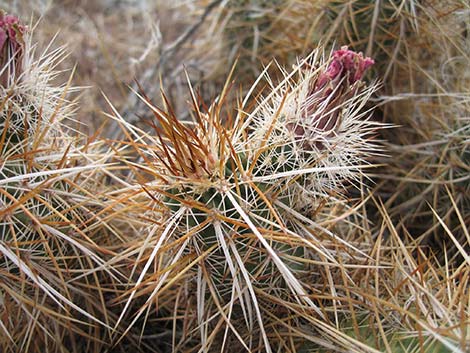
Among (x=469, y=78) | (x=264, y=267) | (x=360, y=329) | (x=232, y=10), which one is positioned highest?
(x=232, y=10)

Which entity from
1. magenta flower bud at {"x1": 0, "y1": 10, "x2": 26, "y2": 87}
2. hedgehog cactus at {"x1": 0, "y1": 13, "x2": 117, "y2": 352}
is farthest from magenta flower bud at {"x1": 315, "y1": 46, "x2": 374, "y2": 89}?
magenta flower bud at {"x1": 0, "y1": 10, "x2": 26, "y2": 87}

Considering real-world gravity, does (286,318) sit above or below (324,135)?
below

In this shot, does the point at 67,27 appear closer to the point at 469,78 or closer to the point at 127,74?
the point at 127,74

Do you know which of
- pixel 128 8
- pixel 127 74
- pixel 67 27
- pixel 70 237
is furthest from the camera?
pixel 128 8

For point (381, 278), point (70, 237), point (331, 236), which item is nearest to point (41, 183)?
point (70, 237)

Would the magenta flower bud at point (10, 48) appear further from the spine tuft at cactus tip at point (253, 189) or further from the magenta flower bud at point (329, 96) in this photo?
the magenta flower bud at point (329, 96)

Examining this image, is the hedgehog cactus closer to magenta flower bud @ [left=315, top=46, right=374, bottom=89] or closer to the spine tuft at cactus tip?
the spine tuft at cactus tip

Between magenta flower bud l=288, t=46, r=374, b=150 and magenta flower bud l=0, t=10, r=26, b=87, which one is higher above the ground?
magenta flower bud l=0, t=10, r=26, b=87

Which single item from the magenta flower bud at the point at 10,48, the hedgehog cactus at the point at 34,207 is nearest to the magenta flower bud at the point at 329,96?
the hedgehog cactus at the point at 34,207

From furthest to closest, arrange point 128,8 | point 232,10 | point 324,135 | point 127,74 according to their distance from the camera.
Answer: point 128,8
point 127,74
point 232,10
point 324,135
